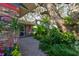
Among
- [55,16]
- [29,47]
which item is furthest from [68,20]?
[29,47]

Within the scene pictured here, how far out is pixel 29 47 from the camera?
1335 millimetres

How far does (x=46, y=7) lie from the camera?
4.46 ft

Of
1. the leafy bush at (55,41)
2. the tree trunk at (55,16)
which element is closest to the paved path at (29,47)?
the leafy bush at (55,41)

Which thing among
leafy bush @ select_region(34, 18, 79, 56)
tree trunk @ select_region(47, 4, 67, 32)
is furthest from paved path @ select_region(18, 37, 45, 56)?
tree trunk @ select_region(47, 4, 67, 32)

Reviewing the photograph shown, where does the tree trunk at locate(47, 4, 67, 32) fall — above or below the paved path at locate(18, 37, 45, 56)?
above

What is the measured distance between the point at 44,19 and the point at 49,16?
48mm

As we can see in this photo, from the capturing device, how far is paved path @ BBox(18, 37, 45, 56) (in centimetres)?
133

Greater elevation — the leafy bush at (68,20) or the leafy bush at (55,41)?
the leafy bush at (68,20)

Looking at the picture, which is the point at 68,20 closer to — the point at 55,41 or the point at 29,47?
the point at 55,41

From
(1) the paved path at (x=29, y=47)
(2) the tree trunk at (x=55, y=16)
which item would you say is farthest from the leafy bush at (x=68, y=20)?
(1) the paved path at (x=29, y=47)

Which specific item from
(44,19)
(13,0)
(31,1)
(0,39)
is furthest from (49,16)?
(0,39)

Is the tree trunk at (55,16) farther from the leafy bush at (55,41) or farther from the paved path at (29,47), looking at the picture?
the paved path at (29,47)

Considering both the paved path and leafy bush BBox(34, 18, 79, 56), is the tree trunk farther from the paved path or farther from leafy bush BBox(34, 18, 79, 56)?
the paved path

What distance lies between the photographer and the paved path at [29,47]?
1.33m
